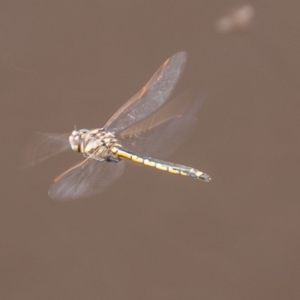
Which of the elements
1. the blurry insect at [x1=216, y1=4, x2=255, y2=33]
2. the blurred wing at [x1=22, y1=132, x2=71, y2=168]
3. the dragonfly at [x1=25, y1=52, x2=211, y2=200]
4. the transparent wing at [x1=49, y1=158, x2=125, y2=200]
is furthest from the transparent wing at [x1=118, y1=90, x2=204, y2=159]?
the blurry insect at [x1=216, y1=4, x2=255, y2=33]

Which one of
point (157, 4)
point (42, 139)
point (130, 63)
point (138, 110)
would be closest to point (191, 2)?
point (157, 4)

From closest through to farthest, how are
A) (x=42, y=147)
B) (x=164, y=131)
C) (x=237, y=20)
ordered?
(x=42, y=147) < (x=164, y=131) < (x=237, y=20)

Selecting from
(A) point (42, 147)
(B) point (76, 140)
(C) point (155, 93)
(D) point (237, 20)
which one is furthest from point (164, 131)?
(D) point (237, 20)

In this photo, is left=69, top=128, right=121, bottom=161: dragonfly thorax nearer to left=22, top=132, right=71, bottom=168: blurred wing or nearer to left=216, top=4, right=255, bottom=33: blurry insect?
left=22, top=132, right=71, bottom=168: blurred wing

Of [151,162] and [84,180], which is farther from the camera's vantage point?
[151,162]

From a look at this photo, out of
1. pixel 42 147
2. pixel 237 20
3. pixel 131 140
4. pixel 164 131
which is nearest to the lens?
pixel 42 147

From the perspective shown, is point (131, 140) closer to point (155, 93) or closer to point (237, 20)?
point (155, 93)
